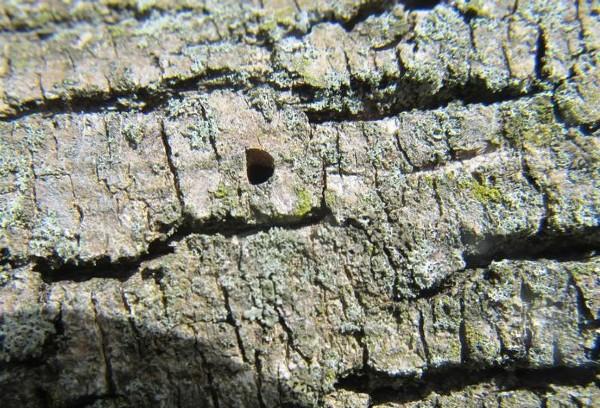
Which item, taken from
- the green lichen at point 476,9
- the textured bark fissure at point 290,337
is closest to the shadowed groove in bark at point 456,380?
the textured bark fissure at point 290,337

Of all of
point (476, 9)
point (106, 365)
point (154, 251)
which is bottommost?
point (106, 365)

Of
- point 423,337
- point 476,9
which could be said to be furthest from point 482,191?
point 476,9

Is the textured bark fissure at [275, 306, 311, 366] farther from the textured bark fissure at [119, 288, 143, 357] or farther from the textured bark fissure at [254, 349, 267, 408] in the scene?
the textured bark fissure at [119, 288, 143, 357]

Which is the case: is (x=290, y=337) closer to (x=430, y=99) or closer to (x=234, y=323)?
(x=234, y=323)

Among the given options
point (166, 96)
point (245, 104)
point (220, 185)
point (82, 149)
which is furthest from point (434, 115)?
point (82, 149)

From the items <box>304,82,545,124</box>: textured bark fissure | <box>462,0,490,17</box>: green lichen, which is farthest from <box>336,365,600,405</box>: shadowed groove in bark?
<box>462,0,490,17</box>: green lichen

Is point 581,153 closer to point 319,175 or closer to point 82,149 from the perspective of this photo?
point 319,175

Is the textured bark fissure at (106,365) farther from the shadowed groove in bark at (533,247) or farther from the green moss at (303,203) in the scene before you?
the shadowed groove in bark at (533,247)
